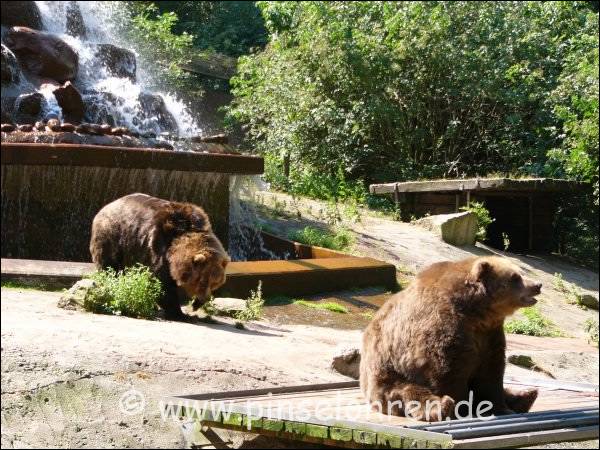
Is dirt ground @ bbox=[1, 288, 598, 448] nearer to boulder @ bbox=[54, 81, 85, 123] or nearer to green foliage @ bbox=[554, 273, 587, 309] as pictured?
green foliage @ bbox=[554, 273, 587, 309]

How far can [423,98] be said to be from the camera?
19.8 metres

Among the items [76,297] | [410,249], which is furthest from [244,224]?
[76,297]

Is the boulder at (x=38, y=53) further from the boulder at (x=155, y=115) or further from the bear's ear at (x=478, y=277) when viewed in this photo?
the bear's ear at (x=478, y=277)

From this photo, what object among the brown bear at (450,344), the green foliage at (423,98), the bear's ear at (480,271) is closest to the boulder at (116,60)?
the green foliage at (423,98)

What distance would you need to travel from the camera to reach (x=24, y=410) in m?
5.32

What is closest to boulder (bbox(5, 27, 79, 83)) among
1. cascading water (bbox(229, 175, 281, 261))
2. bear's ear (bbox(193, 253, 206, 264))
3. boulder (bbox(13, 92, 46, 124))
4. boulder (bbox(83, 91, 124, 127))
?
boulder (bbox(83, 91, 124, 127))

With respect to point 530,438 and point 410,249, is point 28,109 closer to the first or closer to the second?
point 410,249

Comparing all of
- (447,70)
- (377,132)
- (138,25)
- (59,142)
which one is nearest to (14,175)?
(59,142)

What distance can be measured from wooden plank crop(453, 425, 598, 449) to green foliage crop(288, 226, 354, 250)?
29.4ft

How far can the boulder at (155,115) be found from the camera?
62.1 feet

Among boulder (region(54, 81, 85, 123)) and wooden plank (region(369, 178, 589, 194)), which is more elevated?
boulder (region(54, 81, 85, 123))

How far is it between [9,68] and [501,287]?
15.3 metres

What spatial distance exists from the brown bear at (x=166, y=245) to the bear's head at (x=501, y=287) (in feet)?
12.2

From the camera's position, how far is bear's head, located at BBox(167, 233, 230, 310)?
7.90m
